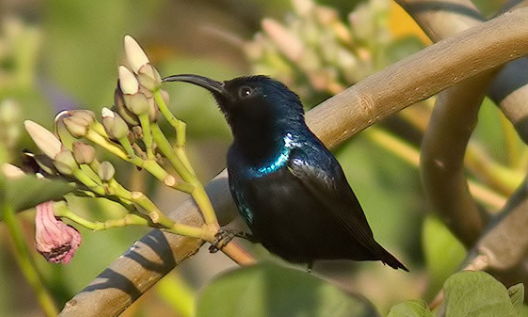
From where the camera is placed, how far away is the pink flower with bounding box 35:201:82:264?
1.26 m

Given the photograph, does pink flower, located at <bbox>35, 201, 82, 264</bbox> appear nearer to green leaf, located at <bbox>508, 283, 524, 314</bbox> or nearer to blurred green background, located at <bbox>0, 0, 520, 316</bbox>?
blurred green background, located at <bbox>0, 0, 520, 316</bbox>

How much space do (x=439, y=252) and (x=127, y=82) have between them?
77 centimetres

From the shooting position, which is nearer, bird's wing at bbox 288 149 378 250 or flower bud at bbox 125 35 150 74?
flower bud at bbox 125 35 150 74

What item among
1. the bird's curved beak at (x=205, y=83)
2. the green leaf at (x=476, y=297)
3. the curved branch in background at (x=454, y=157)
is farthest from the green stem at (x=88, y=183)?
the curved branch in background at (x=454, y=157)

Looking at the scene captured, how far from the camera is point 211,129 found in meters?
2.31

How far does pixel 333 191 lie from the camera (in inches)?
71.3

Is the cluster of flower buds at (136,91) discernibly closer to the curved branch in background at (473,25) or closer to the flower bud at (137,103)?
the flower bud at (137,103)

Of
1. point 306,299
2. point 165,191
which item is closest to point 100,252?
point 306,299

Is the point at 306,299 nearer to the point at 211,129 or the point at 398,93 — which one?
the point at 398,93

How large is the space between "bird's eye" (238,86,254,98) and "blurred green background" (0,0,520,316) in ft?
0.70

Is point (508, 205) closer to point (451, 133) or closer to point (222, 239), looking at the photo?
point (451, 133)

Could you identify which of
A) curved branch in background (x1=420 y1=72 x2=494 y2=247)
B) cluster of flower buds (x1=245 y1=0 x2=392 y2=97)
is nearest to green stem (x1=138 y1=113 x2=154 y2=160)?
curved branch in background (x1=420 y1=72 x2=494 y2=247)

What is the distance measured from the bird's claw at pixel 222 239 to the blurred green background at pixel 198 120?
0.35 m

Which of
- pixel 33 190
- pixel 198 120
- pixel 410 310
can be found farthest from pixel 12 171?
pixel 198 120
